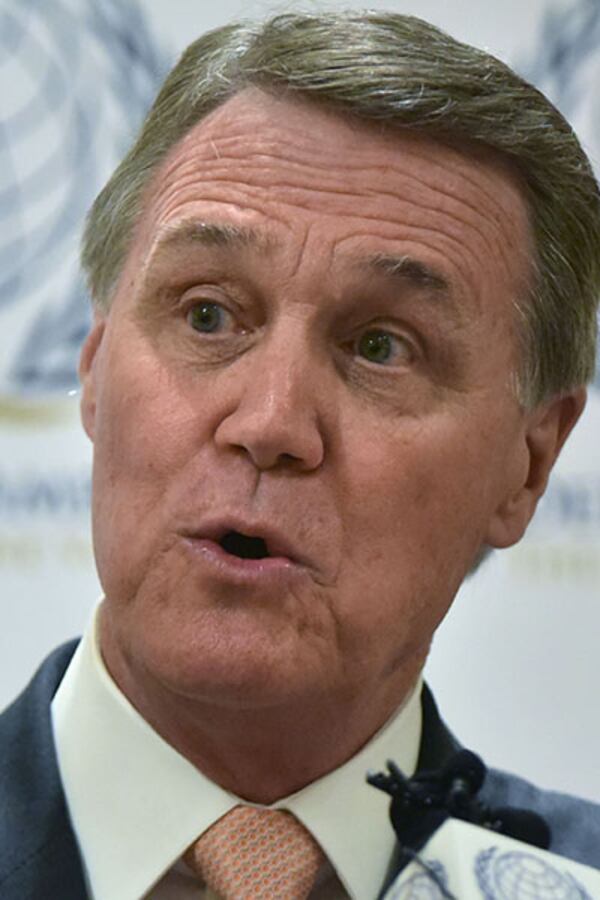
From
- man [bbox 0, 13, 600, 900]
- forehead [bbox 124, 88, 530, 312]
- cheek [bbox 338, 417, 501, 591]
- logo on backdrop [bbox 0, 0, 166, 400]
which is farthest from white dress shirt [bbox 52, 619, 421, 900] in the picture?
logo on backdrop [bbox 0, 0, 166, 400]

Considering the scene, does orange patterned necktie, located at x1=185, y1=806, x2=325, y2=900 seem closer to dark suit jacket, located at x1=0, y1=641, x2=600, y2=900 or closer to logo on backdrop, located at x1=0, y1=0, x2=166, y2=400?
dark suit jacket, located at x1=0, y1=641, x2=600, y2=900

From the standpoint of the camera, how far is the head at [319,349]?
138 centimetres

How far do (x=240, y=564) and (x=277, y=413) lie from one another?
4.8 inches

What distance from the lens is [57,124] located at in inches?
81.1

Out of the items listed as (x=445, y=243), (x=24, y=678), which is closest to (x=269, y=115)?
(x=445, y=243)

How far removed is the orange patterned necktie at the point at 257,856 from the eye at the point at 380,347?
15.5 inches

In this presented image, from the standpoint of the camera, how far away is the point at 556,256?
1.65 metres

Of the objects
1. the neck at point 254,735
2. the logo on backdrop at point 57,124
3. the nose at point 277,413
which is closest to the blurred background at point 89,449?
the logo on backdrop at point 57,124

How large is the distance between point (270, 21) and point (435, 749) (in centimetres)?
70

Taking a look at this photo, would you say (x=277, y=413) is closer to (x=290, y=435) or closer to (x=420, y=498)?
(x=290, y=435)

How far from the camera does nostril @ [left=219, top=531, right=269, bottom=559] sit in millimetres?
1383

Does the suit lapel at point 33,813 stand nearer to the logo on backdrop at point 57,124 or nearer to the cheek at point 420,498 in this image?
the cheek at point 420,498

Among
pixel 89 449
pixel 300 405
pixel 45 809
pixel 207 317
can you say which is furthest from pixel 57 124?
pixel 45 809

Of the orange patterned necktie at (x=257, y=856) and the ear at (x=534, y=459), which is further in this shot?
the ear at (x=534, y=459)
